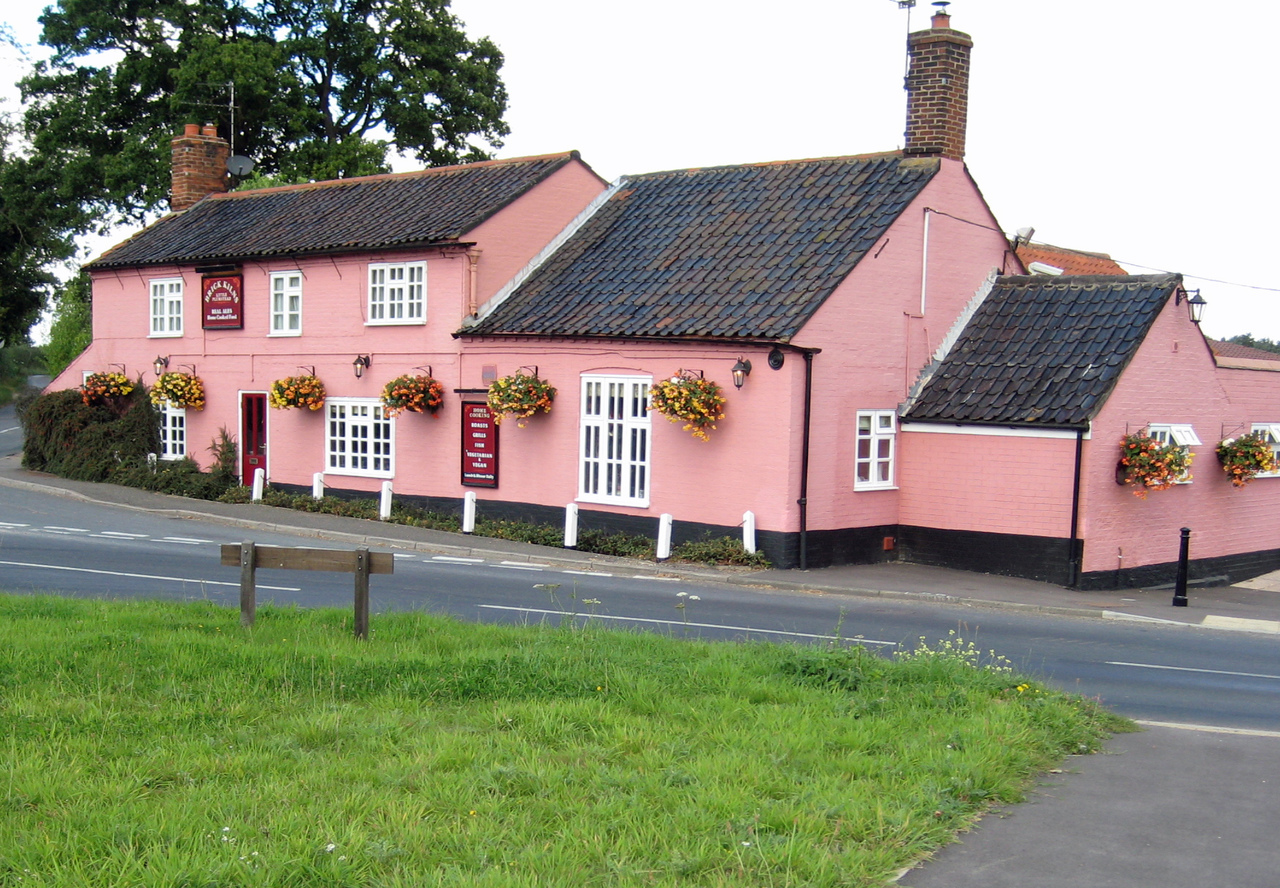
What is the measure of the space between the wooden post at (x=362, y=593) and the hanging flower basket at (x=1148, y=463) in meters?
12.9

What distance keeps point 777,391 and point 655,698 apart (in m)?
10.7

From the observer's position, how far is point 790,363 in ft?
61.1

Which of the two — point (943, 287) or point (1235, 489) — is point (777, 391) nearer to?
point (943, 287)

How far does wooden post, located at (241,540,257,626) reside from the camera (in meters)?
10.1

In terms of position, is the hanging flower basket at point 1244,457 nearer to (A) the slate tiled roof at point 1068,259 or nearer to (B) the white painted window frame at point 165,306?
(A) the slate tiled roof at point 1068,259

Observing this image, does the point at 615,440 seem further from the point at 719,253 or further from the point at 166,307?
the point at 166,307

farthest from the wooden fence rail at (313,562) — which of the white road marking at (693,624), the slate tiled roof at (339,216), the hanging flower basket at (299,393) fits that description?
the hanging flower basket at (299,393)

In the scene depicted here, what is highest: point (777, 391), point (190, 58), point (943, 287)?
point (190, 58)

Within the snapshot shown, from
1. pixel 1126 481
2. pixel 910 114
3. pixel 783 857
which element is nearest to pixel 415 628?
pixel 783 857

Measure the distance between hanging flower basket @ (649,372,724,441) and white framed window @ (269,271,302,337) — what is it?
10.5 meters

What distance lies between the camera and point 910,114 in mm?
21266

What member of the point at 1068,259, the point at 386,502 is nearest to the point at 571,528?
the point at 386,502

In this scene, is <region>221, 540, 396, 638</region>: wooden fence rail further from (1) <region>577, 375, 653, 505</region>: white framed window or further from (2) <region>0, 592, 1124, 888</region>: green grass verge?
(1) <region>577, 375, 653, 505</region>: white framed window

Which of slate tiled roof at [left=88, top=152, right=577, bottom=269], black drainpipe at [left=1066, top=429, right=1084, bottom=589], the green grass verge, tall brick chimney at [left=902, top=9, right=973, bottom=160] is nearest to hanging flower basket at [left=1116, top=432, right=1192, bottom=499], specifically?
black drainpipe at [left=1066, top=429, right=1084, bottom=589]
